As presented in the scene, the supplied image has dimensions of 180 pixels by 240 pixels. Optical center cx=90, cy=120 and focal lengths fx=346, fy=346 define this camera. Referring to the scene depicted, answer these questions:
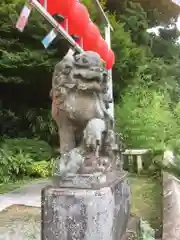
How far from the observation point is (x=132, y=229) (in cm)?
256

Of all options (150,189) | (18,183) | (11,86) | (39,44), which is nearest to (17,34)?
(39,44)

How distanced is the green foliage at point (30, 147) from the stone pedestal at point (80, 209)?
5262 mm

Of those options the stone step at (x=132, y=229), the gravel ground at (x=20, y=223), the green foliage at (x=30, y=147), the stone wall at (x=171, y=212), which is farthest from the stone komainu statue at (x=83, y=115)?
the green foliage at (x=30, y=147)

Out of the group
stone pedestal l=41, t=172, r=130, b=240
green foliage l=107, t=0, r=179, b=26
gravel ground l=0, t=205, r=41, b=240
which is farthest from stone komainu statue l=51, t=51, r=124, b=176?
green foliage l=107, t=0, r=179, b=26

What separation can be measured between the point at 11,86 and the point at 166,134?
12.5ft

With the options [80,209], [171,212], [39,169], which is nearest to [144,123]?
[39,169]

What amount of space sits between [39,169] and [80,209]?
5.10 meters

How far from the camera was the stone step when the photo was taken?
2.41 meters

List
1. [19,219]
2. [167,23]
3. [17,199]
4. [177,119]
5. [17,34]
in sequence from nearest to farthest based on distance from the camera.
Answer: [19,219] → [17,199] → [17,34] → [177,119] → [167,23]

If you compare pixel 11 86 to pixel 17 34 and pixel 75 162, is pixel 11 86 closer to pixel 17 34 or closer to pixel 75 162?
pixel 17 34

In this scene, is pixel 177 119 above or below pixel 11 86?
below

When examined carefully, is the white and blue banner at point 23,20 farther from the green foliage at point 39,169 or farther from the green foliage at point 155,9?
the green foliage at point 155,9

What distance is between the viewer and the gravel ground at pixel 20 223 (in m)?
3.47

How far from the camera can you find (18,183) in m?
6.50
